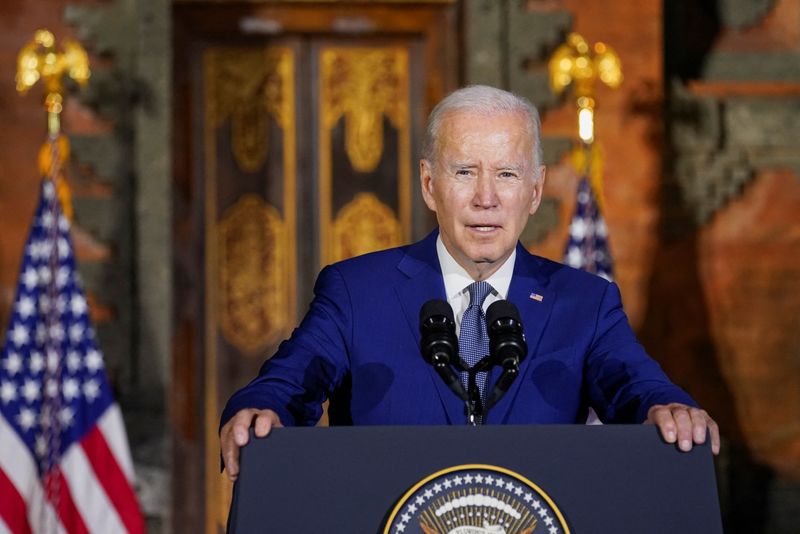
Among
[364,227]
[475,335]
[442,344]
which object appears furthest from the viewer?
[364,227]

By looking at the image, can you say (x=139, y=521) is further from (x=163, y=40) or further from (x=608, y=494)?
(x=608, y=494)

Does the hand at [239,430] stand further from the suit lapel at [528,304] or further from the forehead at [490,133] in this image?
the forehead at [490,133]

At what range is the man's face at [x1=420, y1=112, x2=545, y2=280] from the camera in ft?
8.60

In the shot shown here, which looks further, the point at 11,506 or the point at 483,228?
the point at 11,506

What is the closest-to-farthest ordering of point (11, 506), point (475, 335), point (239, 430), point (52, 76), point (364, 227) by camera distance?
point (239, 430) → point (475, 335) → point (11, 506) → point (52, 76) → point (364, 227)

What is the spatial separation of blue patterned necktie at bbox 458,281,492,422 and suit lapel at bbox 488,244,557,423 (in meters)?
0.06

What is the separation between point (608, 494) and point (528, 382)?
48cm

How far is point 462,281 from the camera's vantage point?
2766mm

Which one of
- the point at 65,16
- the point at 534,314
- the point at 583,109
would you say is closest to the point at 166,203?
the point at 65,16

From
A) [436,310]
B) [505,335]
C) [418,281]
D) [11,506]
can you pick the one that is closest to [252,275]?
[11,506]

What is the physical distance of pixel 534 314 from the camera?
2697mm

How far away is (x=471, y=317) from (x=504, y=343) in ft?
1.16

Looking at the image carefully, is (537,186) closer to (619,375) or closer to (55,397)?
(619,375)

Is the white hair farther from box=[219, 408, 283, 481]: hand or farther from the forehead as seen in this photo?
box=[219, 408, 283, 481]: hand
